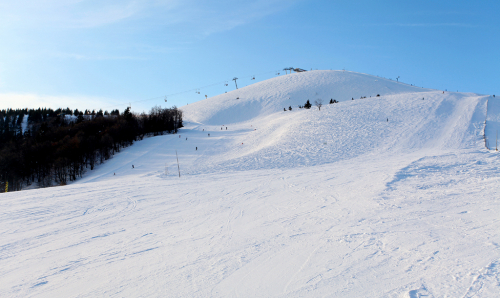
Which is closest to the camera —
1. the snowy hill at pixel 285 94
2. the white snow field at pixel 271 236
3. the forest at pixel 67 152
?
the white snow field at pixel 271 236

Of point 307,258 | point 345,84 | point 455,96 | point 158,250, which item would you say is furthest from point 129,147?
point 345,84

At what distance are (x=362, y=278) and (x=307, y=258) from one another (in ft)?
4.13

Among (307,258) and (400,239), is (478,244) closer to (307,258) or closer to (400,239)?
(400,239)

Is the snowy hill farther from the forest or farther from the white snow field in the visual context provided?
the white snow field

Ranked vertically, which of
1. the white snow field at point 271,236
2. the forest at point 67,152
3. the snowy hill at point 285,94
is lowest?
the white snow field at point 271,236

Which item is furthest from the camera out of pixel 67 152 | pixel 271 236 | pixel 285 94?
pixel 285 94

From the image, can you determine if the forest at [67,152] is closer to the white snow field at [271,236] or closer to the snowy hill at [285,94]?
the snowy hill at [285,94]

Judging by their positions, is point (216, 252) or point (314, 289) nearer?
point (314, 289)

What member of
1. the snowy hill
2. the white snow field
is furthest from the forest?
the white snow field

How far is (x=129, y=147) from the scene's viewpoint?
40.2 m

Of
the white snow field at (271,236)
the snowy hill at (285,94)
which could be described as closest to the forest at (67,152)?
the snowy hill at (285,94)

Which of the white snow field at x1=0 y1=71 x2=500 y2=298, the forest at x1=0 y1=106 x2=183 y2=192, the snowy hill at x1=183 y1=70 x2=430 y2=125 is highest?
the snowy hill at x1=183 y1=70 x2=430 y2=125

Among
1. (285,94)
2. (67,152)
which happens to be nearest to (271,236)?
(67,152)

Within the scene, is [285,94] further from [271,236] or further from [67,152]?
[271,236]
